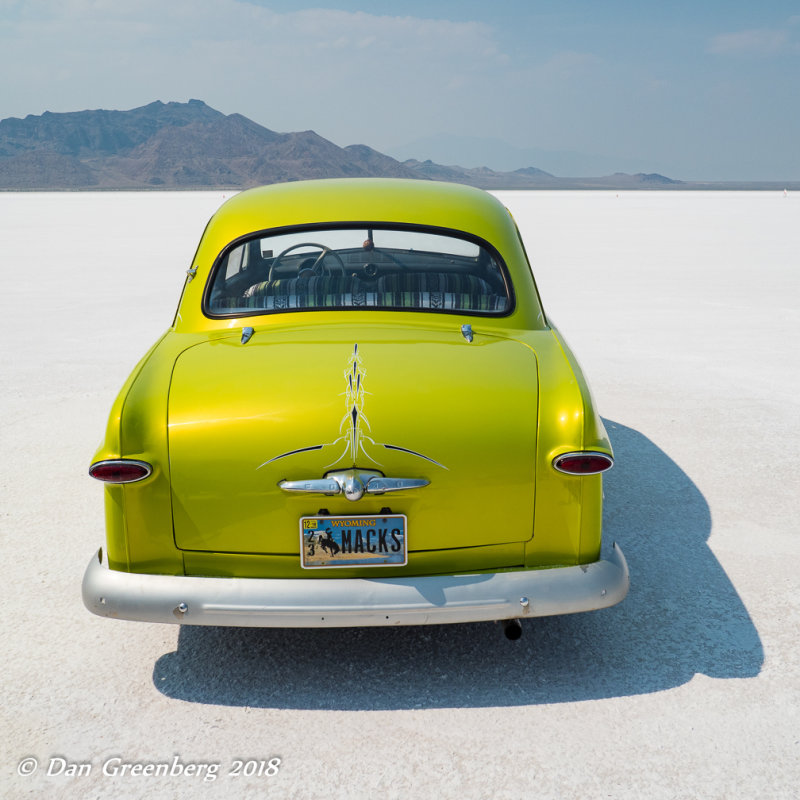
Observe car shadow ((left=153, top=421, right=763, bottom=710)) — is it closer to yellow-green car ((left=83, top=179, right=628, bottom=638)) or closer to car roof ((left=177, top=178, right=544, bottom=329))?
yellow-green car ((left=83, top=179, right=628, bottom=638))

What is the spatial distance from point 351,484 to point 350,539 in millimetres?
204

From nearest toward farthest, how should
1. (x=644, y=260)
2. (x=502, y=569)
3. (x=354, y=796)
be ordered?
(x=354, y=796) < (x=502, y=569) < (x=644, y=260)

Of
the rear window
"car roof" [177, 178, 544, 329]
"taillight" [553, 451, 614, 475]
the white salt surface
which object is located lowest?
the white salt surface

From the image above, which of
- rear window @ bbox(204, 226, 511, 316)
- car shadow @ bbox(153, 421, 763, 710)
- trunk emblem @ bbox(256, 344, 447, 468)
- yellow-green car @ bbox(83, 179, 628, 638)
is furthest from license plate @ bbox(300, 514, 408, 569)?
rear window @ bbox(204, 226, 511, 316)

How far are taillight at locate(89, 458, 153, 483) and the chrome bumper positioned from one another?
338 millimetres

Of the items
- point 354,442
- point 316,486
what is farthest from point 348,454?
point 316,486

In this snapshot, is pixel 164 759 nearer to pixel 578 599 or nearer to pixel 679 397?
pixel 578 599

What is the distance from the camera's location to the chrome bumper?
2.97 meters

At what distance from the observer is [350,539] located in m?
3.01

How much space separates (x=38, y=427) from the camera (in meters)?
6.43

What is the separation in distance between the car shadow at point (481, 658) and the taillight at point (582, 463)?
824mm

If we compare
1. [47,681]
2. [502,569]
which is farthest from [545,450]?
[47,681]

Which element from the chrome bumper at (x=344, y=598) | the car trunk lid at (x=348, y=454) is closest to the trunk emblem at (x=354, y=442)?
the car trunk lid at (x=348, y=454)

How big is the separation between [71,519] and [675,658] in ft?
10.4
